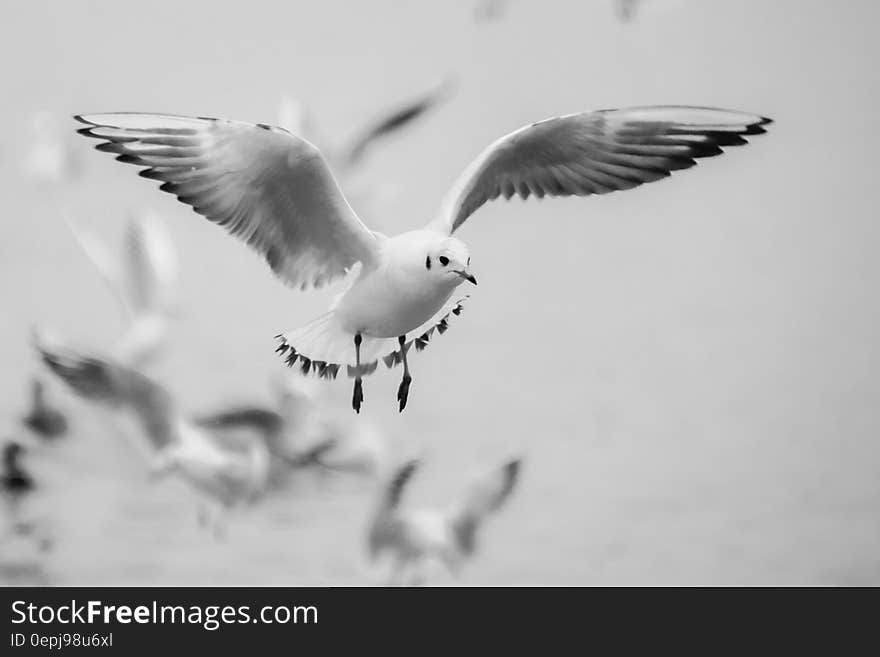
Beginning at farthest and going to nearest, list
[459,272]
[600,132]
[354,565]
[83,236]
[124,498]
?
1. [124,498]
2. [354,565]
3. [83,236]
4. [600,132]
5. [459,272]

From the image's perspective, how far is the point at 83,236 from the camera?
4.51 m

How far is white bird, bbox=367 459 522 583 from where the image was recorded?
14.5 feet

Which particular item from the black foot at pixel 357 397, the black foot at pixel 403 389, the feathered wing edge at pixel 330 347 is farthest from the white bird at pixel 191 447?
the black foot at pixel 403 389

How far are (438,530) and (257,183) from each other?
191 centimetres

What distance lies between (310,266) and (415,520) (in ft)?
5.58

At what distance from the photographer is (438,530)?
4.57 m

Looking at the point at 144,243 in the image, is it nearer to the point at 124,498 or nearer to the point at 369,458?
the point at 369,458

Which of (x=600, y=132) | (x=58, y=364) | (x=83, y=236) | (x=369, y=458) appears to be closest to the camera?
(x=600, y=132)

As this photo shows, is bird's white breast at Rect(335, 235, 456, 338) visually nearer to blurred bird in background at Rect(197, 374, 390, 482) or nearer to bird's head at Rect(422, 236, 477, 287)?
bird's head at Rect(422, 236, 477, 287)

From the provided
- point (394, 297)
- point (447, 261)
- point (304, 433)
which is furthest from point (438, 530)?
point (447, 261)

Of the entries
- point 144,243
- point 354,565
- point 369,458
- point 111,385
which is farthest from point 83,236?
point 354,565

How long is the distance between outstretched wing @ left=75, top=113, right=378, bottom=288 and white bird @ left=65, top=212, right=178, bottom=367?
1.62 metres

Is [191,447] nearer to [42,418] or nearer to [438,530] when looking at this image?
[42,418]

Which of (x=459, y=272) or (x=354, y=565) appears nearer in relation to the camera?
(x=459, y=272)
